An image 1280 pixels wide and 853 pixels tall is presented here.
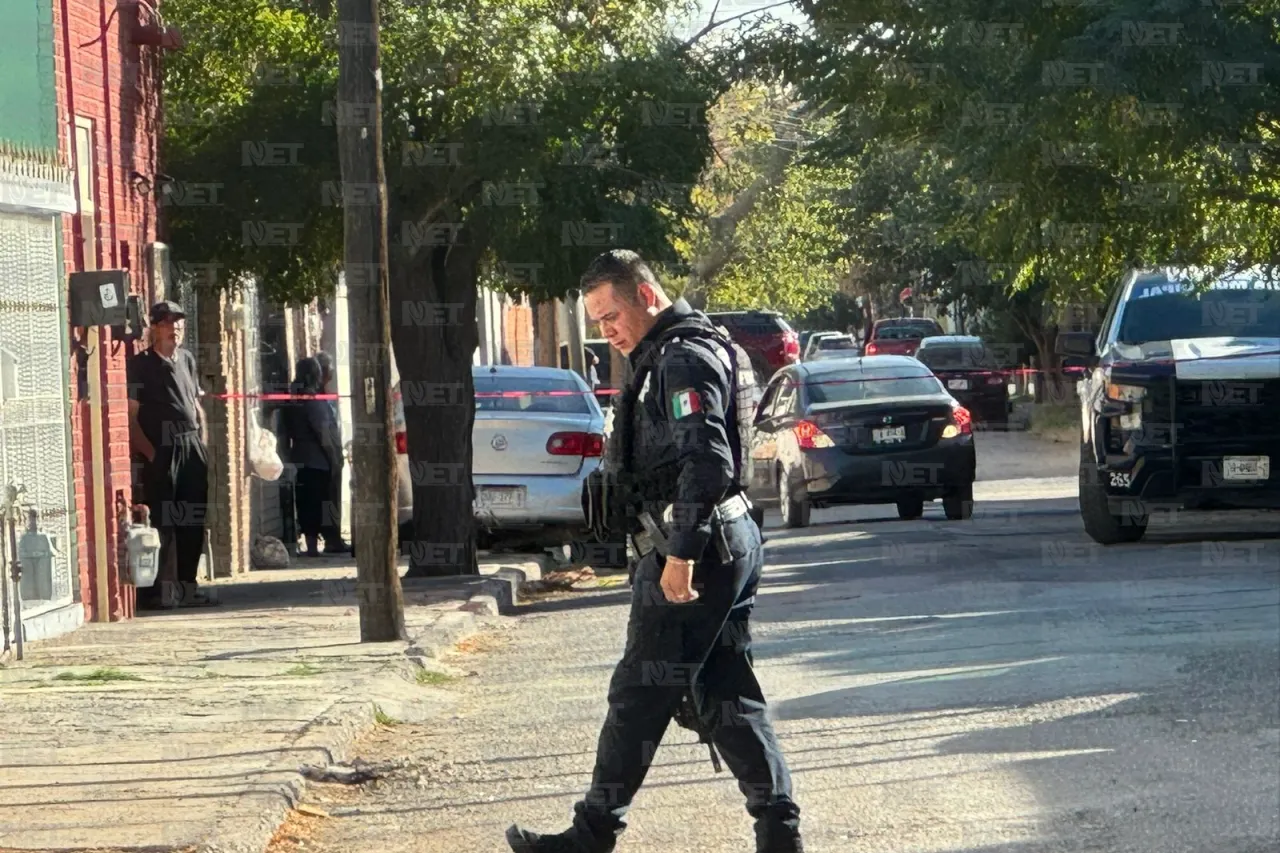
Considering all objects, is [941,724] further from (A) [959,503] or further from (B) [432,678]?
(A) [959,503]

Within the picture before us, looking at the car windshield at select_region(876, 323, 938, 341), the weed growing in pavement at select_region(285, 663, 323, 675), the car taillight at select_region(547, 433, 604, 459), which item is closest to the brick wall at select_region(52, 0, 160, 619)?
the weed growing in pavement at select_region(285, 663, 323, 675)

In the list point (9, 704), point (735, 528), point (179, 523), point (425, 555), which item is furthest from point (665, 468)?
point (425, 555)

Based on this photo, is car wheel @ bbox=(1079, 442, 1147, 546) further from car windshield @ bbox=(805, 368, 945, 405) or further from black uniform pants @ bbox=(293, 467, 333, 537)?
black uniform pants @ bbox=(293, 467, 333, 537)

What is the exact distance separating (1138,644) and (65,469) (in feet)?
20.9

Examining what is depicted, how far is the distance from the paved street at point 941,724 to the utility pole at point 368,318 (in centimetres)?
76

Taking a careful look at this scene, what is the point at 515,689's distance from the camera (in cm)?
1153

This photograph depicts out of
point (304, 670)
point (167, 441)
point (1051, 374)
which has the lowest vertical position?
point (304, 670)

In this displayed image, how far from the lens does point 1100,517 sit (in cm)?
1723

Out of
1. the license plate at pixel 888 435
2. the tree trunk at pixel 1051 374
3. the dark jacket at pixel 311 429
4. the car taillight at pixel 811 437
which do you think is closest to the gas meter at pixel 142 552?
the dark jacket at pixel 311 429

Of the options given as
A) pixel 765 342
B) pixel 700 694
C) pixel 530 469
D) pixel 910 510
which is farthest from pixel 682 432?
pixel 765 342

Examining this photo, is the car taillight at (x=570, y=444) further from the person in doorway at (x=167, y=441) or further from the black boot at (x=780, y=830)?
the black boot at (x=780, y=830)

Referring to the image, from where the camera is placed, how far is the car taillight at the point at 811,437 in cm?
2012

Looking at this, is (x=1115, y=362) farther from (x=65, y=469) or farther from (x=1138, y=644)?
(x=65, y=469)

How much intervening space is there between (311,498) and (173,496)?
572 cm
